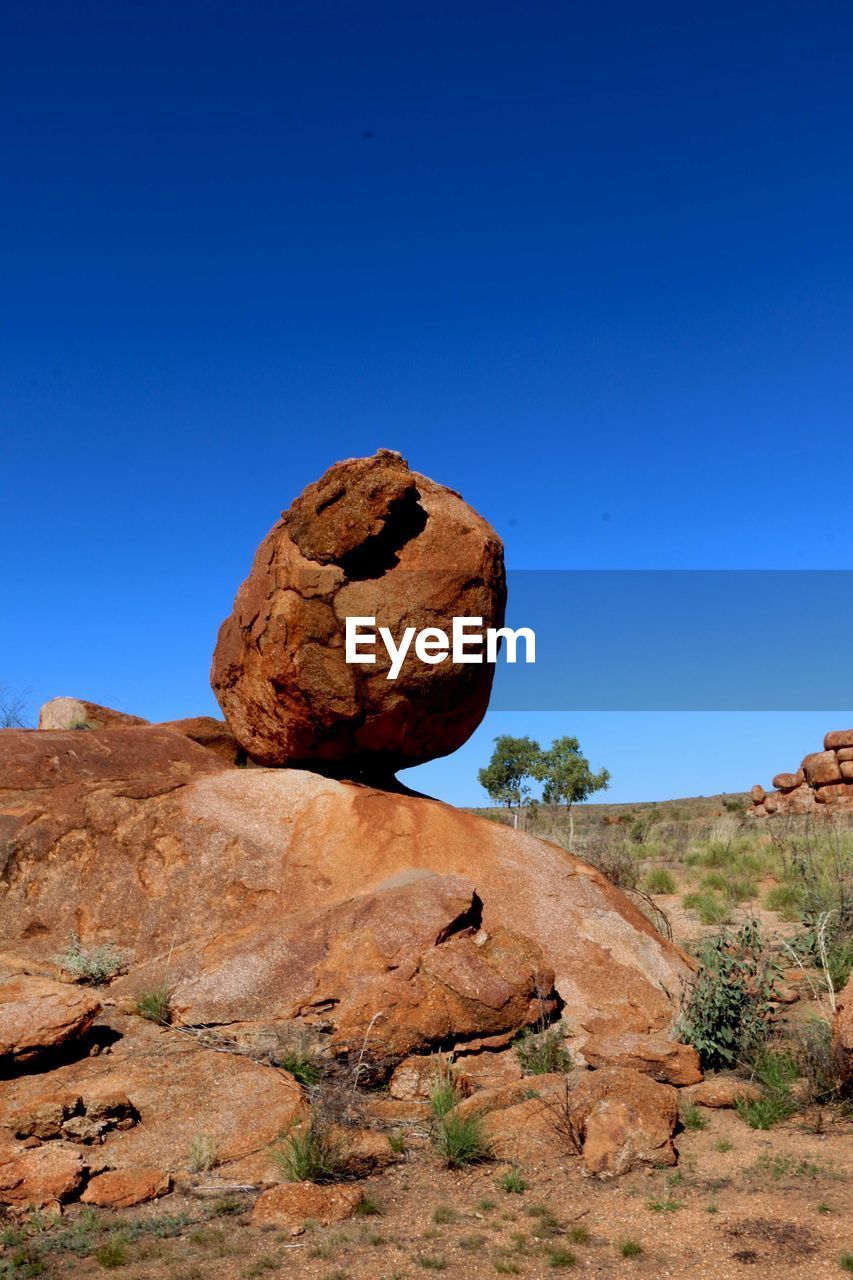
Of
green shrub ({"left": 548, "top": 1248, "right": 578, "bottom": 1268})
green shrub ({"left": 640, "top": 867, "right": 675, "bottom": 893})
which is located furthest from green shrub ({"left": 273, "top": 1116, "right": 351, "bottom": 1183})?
green shrub ({"left": 640, "top": 867, "right": 675, "bottom": 893})

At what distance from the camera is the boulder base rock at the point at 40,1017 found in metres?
7.25

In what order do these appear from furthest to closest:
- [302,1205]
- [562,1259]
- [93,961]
Result: [93,961]
[302,1205]
[562,1259]

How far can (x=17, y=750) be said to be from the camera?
35.7 feet

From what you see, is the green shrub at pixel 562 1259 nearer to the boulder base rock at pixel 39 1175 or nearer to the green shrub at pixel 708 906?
the boulder base rock at pixel 39 1175

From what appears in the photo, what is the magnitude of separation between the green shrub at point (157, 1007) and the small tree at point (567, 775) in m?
30.7

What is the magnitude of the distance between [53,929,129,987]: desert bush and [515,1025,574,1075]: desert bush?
3703 mm

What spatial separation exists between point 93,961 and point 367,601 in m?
4.29

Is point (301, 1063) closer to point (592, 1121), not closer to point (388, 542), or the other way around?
point (592, 1121)

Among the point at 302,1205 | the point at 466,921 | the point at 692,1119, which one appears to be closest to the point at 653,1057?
the point at 692,1119

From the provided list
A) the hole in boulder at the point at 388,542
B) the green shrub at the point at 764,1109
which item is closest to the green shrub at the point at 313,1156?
the green shrub at the point at 764,1109

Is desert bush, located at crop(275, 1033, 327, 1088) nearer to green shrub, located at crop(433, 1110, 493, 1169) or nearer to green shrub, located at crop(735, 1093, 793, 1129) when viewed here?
green shrub, located at crop(433, 1110, 493, 1169)

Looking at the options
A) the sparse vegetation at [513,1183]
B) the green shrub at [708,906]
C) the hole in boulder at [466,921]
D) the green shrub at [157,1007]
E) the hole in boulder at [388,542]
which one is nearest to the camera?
the sparse vegetation at [513,1183]

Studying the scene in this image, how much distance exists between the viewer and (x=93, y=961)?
911cm

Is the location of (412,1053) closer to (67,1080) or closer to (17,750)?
(67,1080)
